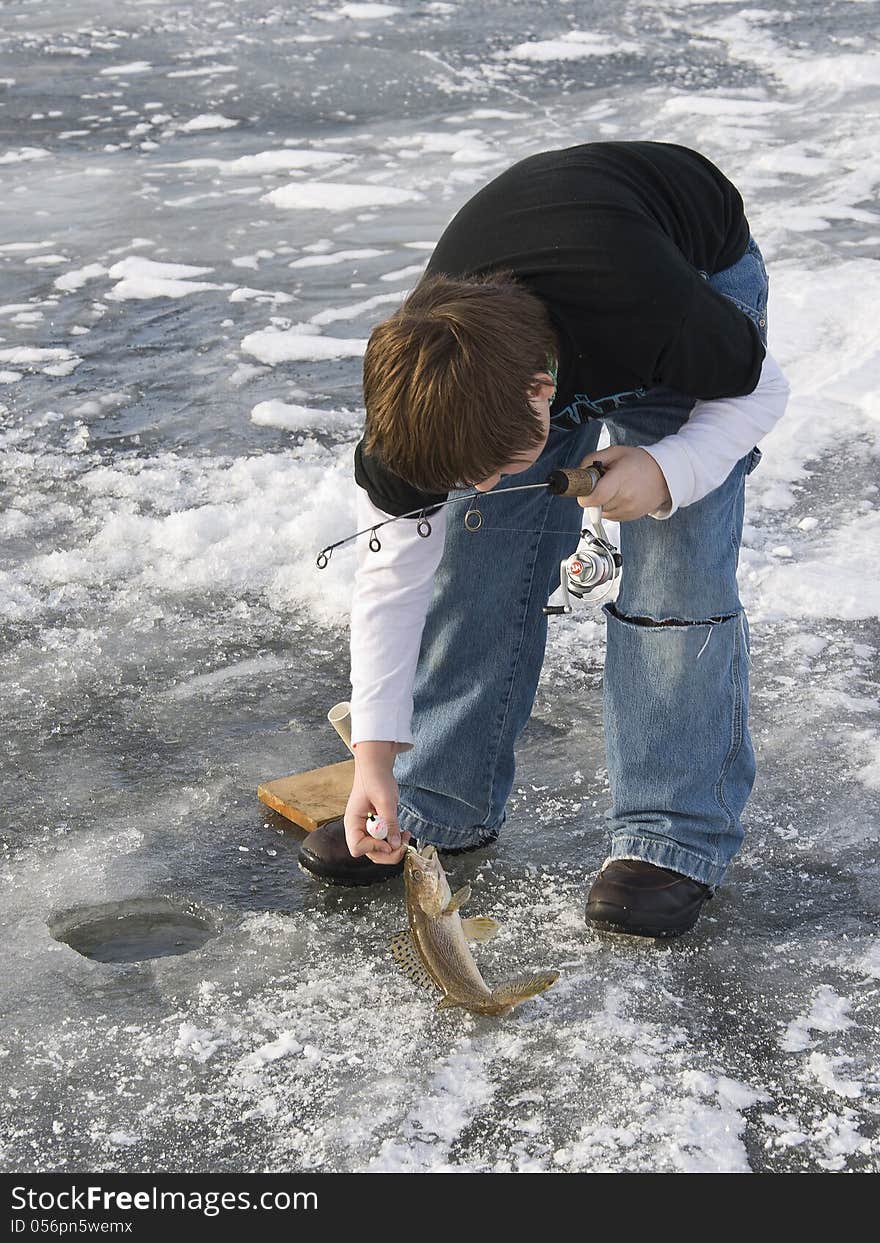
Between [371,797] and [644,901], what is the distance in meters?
0.57

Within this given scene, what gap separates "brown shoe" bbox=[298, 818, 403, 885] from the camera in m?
2.91

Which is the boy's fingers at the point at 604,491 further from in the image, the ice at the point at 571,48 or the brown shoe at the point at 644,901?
the ice at the point at 571,48

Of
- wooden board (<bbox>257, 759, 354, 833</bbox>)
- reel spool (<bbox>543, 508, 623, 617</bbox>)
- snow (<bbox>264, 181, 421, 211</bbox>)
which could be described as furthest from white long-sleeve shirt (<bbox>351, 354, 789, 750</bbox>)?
snow (<bbox>264, 181, 421, 211</bbox>)

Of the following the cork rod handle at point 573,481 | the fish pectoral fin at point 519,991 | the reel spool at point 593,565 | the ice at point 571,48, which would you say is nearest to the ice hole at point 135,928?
the fish pectoral fin at point 519,991

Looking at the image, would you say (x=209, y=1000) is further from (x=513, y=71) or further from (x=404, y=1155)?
(x=513, y=71)

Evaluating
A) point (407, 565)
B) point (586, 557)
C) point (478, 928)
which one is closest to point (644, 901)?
point (478, 928)

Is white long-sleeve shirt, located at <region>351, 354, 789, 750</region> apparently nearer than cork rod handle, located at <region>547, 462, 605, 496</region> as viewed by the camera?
No

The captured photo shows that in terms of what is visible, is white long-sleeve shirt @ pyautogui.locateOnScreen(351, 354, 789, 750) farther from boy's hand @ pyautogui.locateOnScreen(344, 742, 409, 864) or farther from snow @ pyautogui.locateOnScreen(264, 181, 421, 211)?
snow @ pyautogui.locateOnScreen(264, 181, 421, 211)

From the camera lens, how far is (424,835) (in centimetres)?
301

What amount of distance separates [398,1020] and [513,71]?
398 inches

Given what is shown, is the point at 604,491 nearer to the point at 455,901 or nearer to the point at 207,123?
the point at 455,901

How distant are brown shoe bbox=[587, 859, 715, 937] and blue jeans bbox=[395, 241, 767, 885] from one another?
0.12 ft

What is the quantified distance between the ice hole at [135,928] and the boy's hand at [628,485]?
116 centimetres

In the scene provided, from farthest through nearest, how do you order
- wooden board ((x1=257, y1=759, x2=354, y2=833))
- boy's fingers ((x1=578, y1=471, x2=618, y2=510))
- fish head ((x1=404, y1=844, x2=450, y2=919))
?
1. wooden board ((x1=257, y1=759, x2=354, y2=833))
2. fish head ((x1=404, y1=844, x2=450, y2=919))
3. boy's fingers ((x1=578, y1=471, x2=618, y2=510))
